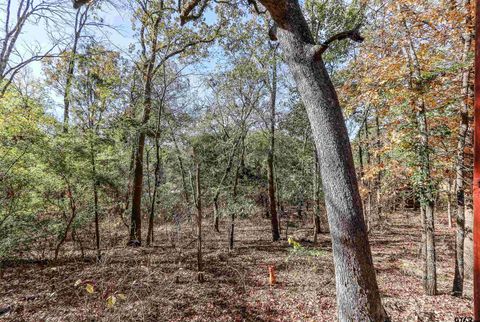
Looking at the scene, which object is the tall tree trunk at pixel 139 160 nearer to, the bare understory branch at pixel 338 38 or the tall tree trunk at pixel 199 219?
the tall tree trunk at pixel 199 219

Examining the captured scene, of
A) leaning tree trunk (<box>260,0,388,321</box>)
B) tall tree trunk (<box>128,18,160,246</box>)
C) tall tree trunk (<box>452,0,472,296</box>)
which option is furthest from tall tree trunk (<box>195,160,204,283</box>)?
tall tree trunk (<box>452,0,472,296</box>)

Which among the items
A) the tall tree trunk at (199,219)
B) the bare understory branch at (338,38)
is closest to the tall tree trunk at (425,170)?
the bare understory branch at (338,38)

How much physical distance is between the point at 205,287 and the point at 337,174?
4.53 meters

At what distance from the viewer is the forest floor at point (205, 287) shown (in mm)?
4004

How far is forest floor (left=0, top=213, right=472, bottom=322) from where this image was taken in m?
4.00

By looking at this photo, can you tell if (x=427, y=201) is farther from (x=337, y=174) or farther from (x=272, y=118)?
(x=272, y=118)

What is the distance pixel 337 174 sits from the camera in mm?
2252

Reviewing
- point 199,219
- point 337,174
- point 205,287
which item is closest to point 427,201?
point 337,174

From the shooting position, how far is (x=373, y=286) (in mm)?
2170

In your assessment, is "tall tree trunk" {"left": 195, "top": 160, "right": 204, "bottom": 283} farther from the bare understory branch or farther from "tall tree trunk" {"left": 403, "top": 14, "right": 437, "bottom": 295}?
"tall tree trunk" {"left": 403, "top": 14, "right": 437, "bottom": 295}

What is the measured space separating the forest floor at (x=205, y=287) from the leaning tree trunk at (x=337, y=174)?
2132 mm

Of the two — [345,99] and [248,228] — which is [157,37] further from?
[248,228]

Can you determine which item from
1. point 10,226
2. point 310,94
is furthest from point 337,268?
point 10,226

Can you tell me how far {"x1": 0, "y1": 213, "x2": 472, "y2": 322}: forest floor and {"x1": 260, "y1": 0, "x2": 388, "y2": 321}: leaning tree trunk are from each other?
7.00 feet
